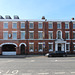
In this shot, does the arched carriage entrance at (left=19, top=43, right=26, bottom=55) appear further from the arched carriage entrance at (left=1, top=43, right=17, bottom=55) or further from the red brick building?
the arched carriage entrance at (left=1, top=43, right=17, bottom=55)

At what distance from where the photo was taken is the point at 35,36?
69.8ft

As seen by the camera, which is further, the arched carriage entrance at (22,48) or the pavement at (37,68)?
the arched carriage entrance at (22,48)

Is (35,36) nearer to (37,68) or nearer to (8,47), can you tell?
(8,47)

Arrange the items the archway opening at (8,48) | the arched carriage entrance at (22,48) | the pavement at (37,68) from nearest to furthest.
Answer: the pavement at (37,68) < the archway opening at (8,48) < the arched carriage entrance at (22,48)

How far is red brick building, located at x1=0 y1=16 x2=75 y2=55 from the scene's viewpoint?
20.9m

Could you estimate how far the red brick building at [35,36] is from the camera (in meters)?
20.9

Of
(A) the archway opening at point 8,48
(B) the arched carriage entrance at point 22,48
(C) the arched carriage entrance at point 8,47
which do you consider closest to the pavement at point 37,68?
(B) the arched carriage entrance at point 22,48

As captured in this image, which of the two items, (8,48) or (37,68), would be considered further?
(8,48)

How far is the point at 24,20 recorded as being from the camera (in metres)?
21.4

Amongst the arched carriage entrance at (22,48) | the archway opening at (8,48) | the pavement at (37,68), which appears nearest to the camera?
the pavement at (37,68)

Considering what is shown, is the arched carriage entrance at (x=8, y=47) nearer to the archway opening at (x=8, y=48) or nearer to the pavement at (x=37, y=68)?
the archway opening at (x=8, y=48)

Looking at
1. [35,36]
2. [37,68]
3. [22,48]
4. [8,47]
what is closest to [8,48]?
[8,47]

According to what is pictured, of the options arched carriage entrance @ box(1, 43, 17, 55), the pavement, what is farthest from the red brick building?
the pavement

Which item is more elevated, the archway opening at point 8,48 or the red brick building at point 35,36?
the red brick building at point 35,36
